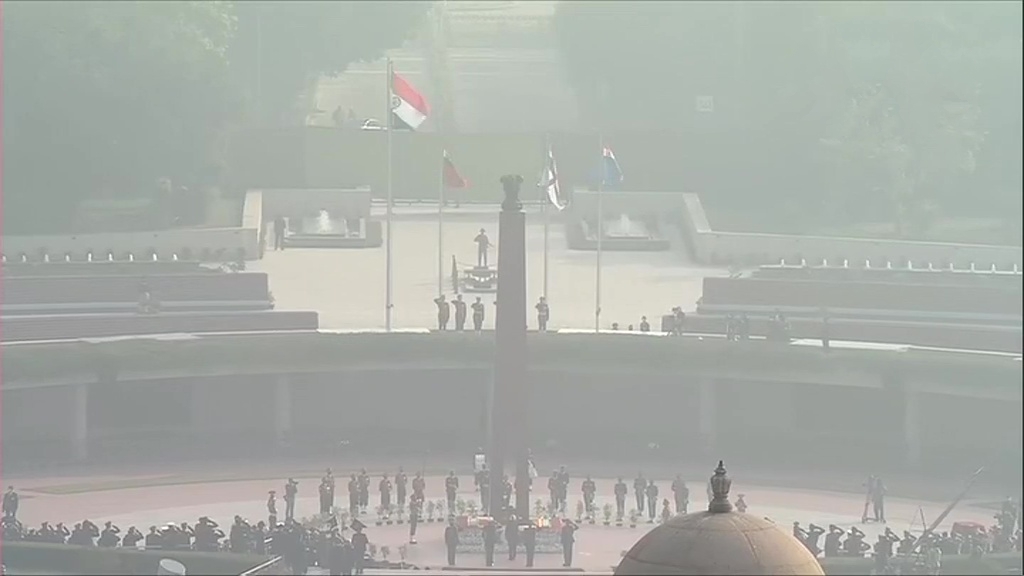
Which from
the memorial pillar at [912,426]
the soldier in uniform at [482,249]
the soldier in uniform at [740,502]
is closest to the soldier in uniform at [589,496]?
the soldier in uniform at [740,502]

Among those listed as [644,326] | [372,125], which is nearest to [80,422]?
[644,326]

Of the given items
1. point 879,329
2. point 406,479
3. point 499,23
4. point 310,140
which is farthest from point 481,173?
point 406,479

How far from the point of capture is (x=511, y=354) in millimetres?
23922

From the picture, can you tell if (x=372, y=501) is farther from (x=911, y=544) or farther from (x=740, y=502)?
(x=911, y=544)

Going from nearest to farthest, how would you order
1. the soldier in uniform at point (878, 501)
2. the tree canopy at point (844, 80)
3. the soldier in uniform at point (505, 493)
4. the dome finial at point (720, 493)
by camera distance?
the dome finial at point (720, 493)
the soldier in uniform at point (505, 493)
the soldier in uniform at point (878, 501)
the tree canopy at point (844, 80)

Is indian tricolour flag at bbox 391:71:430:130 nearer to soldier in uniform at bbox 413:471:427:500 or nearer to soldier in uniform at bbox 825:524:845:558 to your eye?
soldier in uniform at bbox 413:471:427:500

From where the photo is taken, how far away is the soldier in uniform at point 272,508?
82.3 ft

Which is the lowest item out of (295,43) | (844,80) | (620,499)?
(620,499)

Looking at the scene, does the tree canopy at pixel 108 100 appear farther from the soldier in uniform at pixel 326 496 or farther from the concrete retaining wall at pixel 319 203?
the soldier in uniform at pixel 326 496

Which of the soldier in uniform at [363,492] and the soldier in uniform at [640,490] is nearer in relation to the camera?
the soldier in uniform at [640,490]

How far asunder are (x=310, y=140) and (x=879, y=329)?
13.6 m

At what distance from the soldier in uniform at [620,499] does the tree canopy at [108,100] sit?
1405 centimetres

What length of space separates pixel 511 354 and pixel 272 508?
3.51 m

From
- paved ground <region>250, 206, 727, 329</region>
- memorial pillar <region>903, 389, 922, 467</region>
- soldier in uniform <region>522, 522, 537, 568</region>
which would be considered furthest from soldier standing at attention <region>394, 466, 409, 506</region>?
paved ground <region>250, 206, 727, 329</region>
